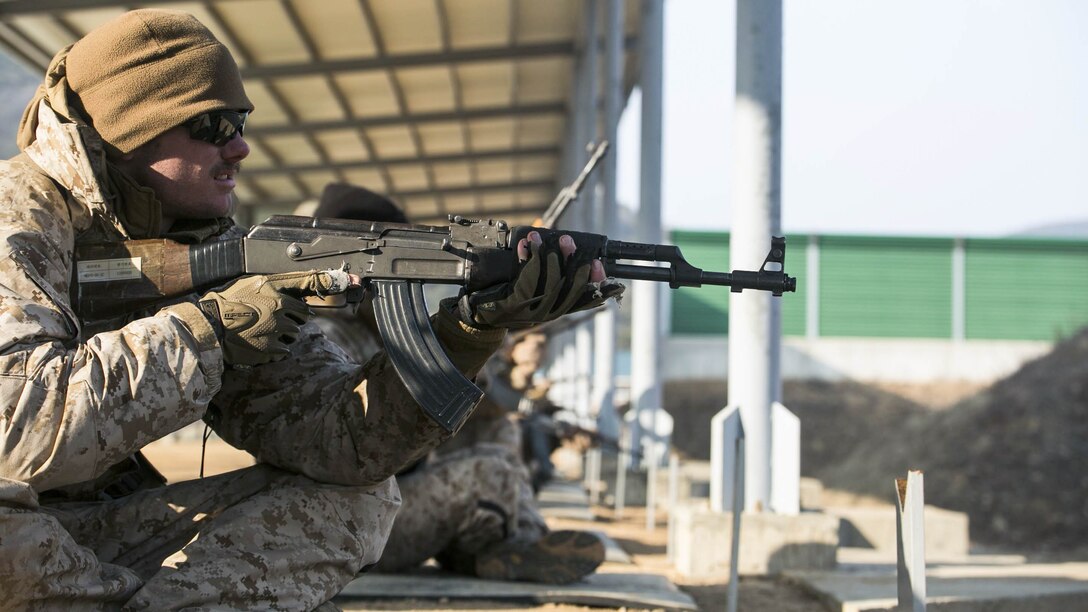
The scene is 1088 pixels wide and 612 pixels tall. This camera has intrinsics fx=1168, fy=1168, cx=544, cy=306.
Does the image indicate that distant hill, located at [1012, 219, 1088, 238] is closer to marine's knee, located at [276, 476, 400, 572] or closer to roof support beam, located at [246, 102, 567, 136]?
roof support beam, located at [246, 102, 567, 136]

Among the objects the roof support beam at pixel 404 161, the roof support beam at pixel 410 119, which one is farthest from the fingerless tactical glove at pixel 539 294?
the roof support beam at pixel 404 161

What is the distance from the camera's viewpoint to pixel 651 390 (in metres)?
12.3

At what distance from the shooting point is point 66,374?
7.68 ft

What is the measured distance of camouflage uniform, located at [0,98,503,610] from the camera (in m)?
2.34

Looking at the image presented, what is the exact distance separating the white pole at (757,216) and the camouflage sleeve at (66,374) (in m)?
3.91

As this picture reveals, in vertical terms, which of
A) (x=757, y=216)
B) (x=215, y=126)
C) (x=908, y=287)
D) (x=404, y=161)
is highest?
(x=404, y=161)

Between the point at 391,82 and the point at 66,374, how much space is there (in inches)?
604

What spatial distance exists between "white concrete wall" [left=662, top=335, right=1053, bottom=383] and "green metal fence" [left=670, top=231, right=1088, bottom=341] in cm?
47

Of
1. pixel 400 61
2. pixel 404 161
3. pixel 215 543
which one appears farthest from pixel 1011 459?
pixel 404 161

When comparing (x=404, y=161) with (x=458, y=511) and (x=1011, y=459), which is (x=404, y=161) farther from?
(x=458, y=511)

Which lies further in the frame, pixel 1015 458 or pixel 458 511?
pixel 1015 458

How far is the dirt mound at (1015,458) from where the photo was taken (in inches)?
391

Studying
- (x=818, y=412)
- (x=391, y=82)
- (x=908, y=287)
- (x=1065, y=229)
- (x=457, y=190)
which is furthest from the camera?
(x=1065, y=229)

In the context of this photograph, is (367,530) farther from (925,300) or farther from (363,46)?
(925,300)
